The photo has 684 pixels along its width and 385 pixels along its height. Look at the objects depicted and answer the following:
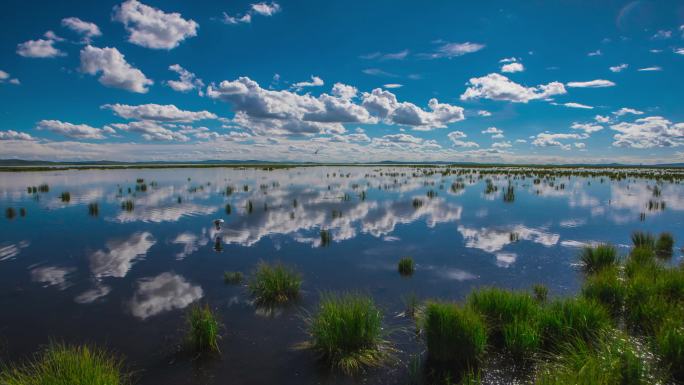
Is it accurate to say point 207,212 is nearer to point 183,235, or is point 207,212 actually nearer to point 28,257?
point 183,235

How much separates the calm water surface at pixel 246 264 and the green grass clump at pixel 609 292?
1.52 meters

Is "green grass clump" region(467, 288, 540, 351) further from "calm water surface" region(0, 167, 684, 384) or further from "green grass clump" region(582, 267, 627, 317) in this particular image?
"green grass clump" region(582, 267, 627, 317)

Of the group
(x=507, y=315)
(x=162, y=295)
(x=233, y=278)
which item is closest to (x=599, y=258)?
(x=507, y=315)

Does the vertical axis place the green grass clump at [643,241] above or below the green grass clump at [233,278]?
above

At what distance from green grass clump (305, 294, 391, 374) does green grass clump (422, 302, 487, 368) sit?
105cm

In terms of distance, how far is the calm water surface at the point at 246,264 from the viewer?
7.41m

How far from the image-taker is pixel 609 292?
8.44 meters

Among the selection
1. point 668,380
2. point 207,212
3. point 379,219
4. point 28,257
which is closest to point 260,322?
point 668,380

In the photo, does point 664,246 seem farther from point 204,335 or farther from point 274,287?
point 204,335

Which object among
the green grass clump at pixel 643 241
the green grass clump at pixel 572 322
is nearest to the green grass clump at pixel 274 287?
the green grass clump at pixel 572 322

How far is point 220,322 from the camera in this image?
8500 millimetres

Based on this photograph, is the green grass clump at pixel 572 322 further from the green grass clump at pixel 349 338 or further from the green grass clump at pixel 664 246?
the green grass clump at pixel 664 246

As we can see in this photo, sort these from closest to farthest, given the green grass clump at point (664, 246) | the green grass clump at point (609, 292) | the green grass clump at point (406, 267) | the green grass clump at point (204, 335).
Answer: the green grass clump at point (204, 335) < the green grass clump at point (609, 292) < the green grass clump at point (406, 267) < the green grass clump at point (664, 246)

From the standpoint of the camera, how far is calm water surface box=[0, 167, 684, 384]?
7406 mm
